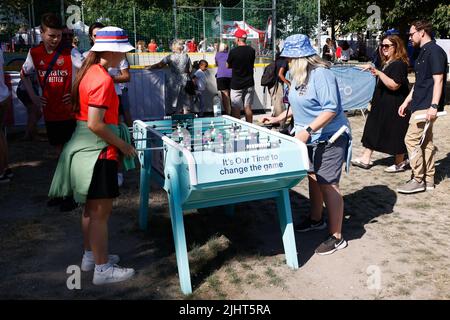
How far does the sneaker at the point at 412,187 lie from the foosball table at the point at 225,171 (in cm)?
251

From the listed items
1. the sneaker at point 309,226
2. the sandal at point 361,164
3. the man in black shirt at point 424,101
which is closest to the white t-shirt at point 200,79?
the sandal at point 361,164

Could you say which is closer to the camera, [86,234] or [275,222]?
[86,234]

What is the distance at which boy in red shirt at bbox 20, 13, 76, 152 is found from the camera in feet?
15.5

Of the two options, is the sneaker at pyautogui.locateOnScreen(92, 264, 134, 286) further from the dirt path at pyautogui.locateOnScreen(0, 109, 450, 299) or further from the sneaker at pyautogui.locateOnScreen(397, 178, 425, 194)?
the sneaker at pyautogui.locateOnScreen(397, 178, 425, 194)

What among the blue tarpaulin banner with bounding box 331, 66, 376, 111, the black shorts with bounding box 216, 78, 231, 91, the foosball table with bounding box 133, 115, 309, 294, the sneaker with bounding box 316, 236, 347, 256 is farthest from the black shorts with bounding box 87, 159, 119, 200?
the blue tarpaulin banner with bounding box 331, 66, 376, 111

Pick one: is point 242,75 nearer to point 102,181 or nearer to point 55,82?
point 55,82

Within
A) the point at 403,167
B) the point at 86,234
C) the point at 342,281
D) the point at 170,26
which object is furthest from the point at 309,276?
the point at 170,26

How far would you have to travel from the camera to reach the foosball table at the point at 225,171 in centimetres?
322

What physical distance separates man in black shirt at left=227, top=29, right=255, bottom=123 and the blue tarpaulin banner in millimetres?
2522

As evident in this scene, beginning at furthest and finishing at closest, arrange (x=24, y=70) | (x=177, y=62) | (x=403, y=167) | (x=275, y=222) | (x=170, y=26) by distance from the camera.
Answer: (x=170, y=26) < (x=177, y=62) < (x=403, y=167) < (x=24, y=70) < (x=275, y=222)

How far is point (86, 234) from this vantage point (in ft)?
12.2

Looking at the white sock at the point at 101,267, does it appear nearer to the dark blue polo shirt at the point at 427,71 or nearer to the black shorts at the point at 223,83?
the dark blue polo shirt at the point at 427,71

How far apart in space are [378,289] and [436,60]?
9.55 feet

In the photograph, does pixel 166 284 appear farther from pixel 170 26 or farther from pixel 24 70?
pixel 170 26
